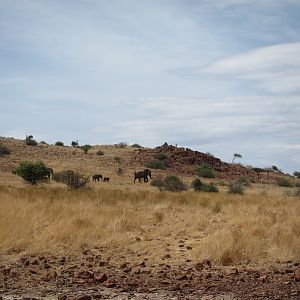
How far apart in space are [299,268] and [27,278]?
14.9ft

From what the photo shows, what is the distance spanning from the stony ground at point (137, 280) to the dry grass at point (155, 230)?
0.67 metres

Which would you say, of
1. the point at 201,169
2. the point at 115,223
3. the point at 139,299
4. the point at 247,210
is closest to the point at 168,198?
the point at 247,210

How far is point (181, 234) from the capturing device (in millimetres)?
12555

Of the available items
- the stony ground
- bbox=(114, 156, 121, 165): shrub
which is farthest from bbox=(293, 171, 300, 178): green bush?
the stony ground

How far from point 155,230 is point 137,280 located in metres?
5.11

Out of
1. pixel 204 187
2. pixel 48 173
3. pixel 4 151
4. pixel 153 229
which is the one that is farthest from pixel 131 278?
pixel 4 151

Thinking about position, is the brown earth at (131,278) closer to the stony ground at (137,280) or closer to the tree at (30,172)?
the stony ground at (137,280)

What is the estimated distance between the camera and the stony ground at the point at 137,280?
6.97m

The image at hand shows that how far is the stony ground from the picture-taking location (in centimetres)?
697

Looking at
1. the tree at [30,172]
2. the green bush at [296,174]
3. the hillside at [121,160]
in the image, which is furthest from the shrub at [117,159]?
the green bush at [296,174]

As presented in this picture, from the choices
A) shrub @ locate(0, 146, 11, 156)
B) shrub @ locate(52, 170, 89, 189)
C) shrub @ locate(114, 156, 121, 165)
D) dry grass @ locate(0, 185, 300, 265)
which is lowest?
dry grass @ locate(0, 185, 300, 265)

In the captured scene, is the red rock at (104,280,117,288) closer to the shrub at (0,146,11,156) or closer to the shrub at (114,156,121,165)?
the shrub at (0,146,11,156)

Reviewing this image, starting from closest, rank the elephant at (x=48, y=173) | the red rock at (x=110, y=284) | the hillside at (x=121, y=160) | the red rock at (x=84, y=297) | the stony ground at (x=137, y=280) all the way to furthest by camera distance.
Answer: the red rock at (x=84, y=297)
the stony ground at (x=137, y=280)
the red rock at (x=110, y=284)
the elephant at (x=48, y=173)
the hillside at (x=121, y=160)

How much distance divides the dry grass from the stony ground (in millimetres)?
671
